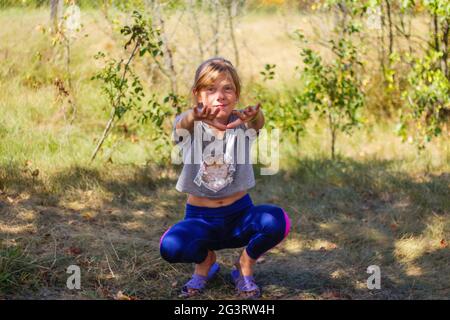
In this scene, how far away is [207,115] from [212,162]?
0.33m

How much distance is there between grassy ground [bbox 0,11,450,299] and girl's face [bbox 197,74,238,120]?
893 millimetres

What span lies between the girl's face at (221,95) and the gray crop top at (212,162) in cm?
6

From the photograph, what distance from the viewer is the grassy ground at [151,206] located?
357cm

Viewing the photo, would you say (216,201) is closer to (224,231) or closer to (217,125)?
(224,231)

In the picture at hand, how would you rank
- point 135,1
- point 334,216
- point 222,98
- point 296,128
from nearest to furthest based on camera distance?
point 222,98
point 334,216
point 296,128
point 135,1

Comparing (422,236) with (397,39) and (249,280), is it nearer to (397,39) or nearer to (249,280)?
(249,280)

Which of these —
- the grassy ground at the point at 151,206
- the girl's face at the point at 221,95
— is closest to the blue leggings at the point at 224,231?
the grassy ground at the point at 151,206

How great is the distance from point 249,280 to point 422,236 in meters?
1.50

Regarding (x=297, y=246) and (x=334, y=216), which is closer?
(x=297, y=246)

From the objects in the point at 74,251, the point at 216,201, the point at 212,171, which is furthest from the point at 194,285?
the point at 74,251

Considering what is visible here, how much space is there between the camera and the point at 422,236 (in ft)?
14.3

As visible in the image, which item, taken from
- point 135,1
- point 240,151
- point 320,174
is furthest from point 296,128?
point 240,151

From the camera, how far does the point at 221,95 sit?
128 inches

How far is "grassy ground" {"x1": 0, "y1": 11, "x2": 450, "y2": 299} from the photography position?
3.57 meters
